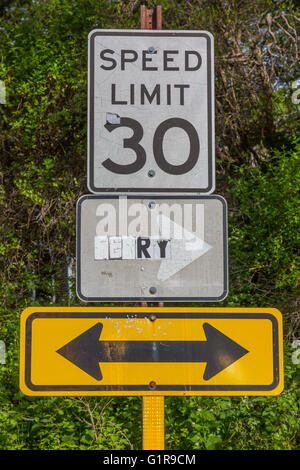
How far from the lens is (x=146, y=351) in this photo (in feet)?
6.93

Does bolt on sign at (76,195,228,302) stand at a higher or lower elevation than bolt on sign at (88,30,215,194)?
lower

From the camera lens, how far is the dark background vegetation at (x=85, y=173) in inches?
189

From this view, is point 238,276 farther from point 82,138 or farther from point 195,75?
point 195,75

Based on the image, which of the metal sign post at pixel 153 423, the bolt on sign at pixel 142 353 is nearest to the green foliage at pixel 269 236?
the bolt on sign at pixel 142 353

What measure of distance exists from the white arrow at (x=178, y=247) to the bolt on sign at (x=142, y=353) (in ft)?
0.49

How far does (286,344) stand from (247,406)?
809mm

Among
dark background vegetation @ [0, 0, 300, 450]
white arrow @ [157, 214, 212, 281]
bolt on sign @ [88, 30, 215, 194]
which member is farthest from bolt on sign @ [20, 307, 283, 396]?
dark background vegetation @ [0, 0, 300, 450]

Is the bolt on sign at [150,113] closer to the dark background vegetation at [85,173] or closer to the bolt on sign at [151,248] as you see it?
Answer: the bolt on sign at [151,248]

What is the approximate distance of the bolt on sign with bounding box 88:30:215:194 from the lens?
87.8 inches

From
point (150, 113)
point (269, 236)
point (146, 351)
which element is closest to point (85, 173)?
point (269, 236)

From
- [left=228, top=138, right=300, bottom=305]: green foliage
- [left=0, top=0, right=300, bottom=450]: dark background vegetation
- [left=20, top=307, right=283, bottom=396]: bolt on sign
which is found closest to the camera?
[left=20, top=307, right=283, bottom=396]: bolt on sign

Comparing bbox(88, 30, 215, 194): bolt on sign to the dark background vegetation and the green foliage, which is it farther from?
the green foliage

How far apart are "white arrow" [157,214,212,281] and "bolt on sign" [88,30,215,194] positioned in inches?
5.9

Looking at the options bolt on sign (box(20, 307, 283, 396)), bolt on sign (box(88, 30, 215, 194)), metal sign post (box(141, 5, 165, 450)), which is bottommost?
metal sign post (box(141, 5, 165, 450))
